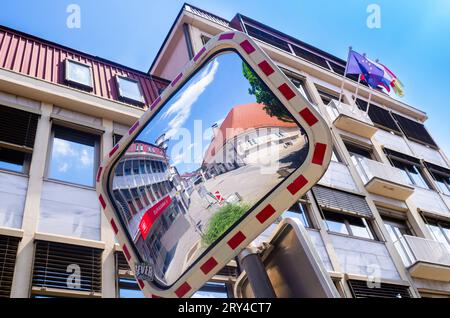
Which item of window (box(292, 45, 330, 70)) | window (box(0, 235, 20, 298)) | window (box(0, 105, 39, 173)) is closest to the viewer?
window (box(0, 235, 20, 298))

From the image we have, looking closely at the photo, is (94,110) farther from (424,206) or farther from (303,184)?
(424,206)

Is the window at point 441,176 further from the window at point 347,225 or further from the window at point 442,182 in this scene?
the window at point 347,225

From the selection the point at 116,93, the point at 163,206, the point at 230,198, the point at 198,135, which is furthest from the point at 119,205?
the point at 116,93

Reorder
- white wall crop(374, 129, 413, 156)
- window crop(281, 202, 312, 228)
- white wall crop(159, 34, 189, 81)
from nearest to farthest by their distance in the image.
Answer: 1. window crop(281, 202, 312, 228)
2. white wall crop(159, 34, 189, 81)
3. white wall crop(374, 129, 413, 156)

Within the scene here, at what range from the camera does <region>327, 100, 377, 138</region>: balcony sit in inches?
605

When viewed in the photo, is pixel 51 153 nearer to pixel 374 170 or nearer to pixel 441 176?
pixel 374 170

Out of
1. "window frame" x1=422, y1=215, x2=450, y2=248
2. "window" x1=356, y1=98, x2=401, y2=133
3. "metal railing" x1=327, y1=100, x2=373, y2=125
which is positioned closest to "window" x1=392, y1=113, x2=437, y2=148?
"window" x1=356, y1=98, x2=401, y2=133

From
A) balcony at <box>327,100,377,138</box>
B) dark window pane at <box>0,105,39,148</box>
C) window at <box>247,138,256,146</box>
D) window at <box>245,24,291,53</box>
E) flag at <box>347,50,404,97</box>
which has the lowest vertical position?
window at <box>247,138,256,146</box>

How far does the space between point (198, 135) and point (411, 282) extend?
11127 mm

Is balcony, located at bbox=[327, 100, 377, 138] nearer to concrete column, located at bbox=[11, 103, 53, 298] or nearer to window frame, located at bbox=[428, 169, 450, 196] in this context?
window frame, located at bbox=[428, 169, 450, 196]

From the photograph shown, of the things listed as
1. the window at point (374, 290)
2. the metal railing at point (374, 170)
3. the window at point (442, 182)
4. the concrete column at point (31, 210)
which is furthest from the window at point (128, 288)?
the window at point (442, 182)

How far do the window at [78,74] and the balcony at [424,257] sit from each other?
10.3 meters

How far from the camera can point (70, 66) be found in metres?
10.6

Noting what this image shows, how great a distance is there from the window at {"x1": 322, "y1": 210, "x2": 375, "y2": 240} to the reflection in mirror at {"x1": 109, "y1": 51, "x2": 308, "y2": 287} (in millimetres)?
9394
